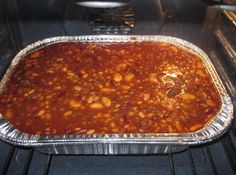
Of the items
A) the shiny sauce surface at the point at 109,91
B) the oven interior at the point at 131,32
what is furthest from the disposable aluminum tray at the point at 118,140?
the oven interior at the point at 131,32

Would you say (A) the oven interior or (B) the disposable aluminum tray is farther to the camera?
(A) the oven interior

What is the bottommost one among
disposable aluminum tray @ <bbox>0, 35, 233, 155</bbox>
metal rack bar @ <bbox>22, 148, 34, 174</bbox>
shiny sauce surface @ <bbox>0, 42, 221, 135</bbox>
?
metal rack bar @ <bbox>22, 148, 34, 174</bbox>

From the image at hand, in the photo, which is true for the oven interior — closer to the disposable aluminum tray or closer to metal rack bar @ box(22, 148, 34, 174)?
metal rack bar @ box(22, 148, 34, 174)

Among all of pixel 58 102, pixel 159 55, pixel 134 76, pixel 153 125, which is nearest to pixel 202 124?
pixel 153 125

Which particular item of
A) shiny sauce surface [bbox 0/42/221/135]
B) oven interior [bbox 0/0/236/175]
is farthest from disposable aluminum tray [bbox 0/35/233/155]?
oven interior [bbox 0/0/236/175]

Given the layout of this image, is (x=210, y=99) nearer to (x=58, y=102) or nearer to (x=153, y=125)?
(x=153, y=125)

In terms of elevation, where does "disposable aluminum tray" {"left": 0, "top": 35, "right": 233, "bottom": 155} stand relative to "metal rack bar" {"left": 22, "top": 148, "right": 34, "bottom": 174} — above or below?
above

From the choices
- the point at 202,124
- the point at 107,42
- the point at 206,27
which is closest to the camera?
the point at 202,124

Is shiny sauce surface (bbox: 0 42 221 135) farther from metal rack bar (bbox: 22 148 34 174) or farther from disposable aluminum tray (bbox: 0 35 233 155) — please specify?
metal rack bar (bbox: 22 148 34 174)
